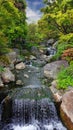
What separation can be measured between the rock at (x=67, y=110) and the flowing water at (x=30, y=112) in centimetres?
59

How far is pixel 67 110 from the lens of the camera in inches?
453

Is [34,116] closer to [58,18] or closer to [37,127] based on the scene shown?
[37,127]

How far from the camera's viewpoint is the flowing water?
12.4 meters

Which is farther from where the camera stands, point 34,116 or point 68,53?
point 68,53

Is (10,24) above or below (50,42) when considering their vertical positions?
above

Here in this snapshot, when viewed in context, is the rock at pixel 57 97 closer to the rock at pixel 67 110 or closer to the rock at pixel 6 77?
the rock at pixel 67 110

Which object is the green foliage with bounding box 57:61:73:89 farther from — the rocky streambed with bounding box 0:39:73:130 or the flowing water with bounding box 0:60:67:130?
the flowing water with bounding box 0:60:67:130

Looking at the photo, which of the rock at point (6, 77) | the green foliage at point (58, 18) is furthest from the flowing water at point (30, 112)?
the green foliage at point (58, 18)

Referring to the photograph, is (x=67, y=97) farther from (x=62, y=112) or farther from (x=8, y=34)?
(x=8, y=34)

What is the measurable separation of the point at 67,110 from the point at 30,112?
8.43 ft

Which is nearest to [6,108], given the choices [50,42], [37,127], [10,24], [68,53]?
[37,127]

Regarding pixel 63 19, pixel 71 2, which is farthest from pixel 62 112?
pixel 71 2

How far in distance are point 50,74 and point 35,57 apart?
11072mm

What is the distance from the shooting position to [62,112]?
1200 centimetres
